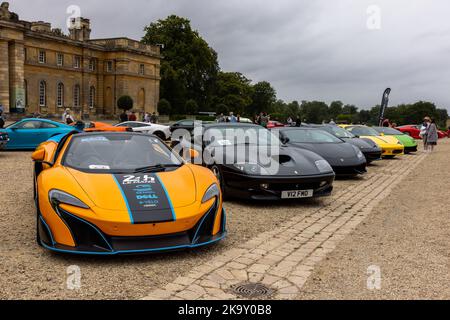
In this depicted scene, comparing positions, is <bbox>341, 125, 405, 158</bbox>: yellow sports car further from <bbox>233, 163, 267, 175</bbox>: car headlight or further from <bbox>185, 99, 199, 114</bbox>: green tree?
<bbox>185, 99, 199, 114</bbox>: green tree

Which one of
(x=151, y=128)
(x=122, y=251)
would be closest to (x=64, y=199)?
(x=122, y=251)

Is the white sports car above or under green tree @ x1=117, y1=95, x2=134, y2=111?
under

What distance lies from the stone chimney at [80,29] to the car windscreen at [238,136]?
68.8 metres

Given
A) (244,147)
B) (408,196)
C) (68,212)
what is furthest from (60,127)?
(68,212)

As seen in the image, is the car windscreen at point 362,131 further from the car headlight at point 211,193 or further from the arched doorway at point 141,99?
the arched doorway at point 141,99

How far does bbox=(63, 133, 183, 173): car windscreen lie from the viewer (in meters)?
5.69

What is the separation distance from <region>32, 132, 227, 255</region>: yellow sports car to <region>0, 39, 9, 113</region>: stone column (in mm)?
53066

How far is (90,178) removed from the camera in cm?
521

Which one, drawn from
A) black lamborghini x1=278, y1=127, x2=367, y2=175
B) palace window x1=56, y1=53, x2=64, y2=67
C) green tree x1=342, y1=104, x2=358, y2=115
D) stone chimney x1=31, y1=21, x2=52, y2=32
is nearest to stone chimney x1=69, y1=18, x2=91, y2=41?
stone chimney x1=31, y1=21, x2=52, y2=32

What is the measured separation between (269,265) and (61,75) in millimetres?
66490

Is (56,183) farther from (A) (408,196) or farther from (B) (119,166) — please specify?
(A) (408,196)

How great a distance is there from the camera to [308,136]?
12469 millimetres

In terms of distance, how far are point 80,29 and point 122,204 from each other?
75.5 meters

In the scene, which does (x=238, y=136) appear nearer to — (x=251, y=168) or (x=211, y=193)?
(x=251, y=168)
